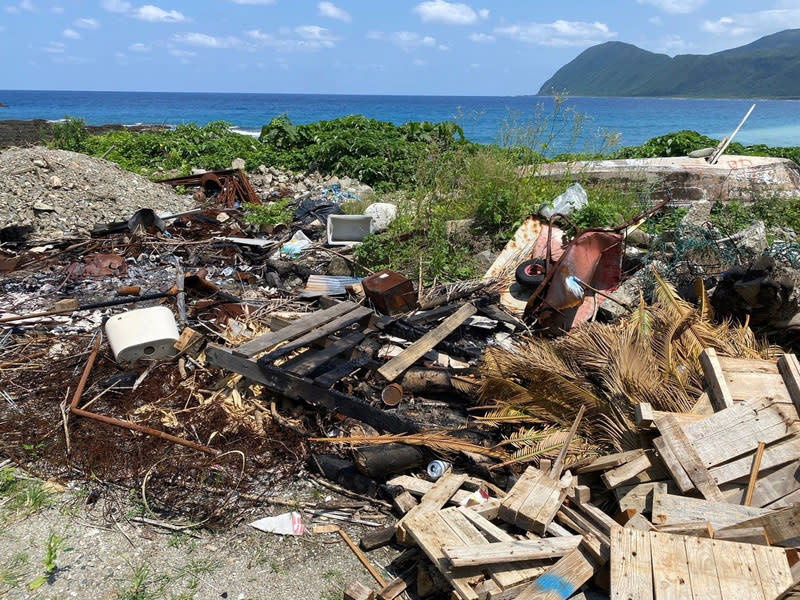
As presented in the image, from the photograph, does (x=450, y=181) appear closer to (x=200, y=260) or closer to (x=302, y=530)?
(x=200, y=260)

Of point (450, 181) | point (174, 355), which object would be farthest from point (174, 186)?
point (174, 355)

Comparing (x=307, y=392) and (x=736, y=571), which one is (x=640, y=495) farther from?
(x=307, y=392)

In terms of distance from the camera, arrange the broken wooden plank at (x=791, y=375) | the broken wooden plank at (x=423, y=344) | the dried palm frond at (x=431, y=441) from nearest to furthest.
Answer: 1. the broken wooden plank at (x=791, y=375)
2. the dried palm frond at (x=431, y=441)
3. the broken wooden plank at (x=423, y=344)

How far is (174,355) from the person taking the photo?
17.9 ft

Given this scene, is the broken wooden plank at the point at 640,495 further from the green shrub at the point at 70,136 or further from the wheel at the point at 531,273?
the green shrub at the point at 70,136

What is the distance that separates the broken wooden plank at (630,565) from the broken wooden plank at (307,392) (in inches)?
68.5

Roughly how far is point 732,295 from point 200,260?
21.8ft

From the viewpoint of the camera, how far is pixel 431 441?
4.24m

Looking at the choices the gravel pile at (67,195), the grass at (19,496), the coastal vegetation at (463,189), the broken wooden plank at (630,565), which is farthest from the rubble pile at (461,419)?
the gravel pile at (67,195)

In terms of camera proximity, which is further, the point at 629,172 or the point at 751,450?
the point at 629,172

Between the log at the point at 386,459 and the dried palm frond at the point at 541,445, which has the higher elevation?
the dried palm frond at the point at 541,445

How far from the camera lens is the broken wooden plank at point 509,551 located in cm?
305

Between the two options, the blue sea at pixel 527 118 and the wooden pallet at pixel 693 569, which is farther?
the blue sea at pixel 527 118

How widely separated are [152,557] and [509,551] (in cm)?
208
